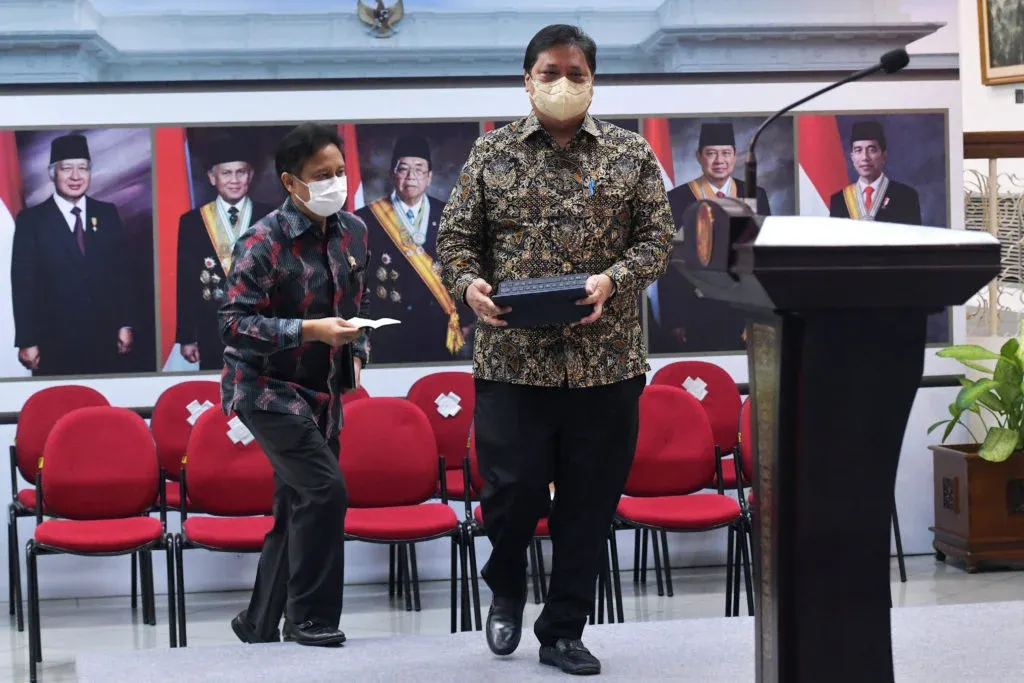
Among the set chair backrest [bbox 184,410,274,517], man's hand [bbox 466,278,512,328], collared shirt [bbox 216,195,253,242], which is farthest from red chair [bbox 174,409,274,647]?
man's hand [bbox 466,278,512,328]

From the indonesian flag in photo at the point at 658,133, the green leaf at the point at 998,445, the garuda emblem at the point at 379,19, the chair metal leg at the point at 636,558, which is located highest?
the garuda emblem at the point at 379,19

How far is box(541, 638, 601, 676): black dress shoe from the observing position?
2949 millimetres

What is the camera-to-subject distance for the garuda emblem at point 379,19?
6.64m

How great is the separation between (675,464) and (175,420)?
87.5 inches

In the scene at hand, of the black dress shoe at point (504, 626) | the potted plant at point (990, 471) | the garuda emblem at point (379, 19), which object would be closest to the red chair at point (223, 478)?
the black dress shoe at point (504, 626)

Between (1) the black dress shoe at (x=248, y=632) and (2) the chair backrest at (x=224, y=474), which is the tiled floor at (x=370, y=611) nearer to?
(2) the chair backrest at (x=224, y=474)

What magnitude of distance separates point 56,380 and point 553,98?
3640 millimetres

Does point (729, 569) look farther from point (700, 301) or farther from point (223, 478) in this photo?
point (223, 478)

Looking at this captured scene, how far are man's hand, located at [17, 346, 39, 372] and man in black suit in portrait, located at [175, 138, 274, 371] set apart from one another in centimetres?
65

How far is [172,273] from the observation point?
5871 mm

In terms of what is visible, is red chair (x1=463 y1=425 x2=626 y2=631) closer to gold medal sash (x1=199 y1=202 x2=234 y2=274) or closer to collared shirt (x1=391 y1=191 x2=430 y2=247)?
collared shirt (x1=391 y1=191 x2=430 y2=247)

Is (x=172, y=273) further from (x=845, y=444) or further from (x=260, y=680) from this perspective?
(x=845, y=444)

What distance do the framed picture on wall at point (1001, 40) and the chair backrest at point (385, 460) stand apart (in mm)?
5129

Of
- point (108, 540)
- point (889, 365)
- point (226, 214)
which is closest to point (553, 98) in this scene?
point (889, 365)
